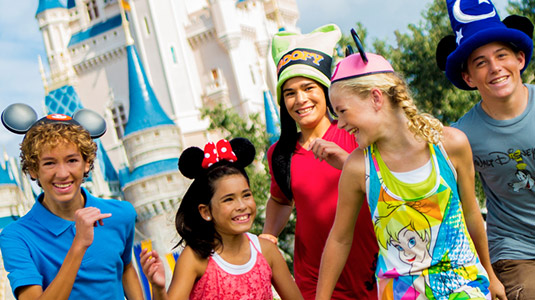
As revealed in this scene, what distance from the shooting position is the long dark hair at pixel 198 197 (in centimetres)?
288


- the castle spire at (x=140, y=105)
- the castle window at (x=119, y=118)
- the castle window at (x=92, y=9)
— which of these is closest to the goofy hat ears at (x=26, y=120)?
the castle spire at (x=140, y=105)

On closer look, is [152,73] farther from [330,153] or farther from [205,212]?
[330,153]

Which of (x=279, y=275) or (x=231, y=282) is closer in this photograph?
(x=231, y=282)

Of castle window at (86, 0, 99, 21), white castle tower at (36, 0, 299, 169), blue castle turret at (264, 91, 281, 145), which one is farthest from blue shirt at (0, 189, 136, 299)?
castle window at (86, 0, 99, 21)

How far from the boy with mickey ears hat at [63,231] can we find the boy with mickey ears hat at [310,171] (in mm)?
741

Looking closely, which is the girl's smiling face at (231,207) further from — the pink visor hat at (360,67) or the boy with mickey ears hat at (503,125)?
the boy with mickey ears hat at (503,125)

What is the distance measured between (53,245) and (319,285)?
41.4 inches

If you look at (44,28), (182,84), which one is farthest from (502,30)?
(44,28)

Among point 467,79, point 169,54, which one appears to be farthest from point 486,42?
point 169,54

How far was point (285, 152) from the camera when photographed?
3271mm

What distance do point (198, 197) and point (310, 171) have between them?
55 centimetres

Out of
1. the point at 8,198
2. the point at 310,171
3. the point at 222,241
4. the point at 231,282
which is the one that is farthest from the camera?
the point at 8,198

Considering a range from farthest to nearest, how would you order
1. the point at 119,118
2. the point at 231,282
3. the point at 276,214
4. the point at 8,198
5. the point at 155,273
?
the point at 119,118 → the point at 8,198 → the point at 276,214 → the point at 231,282 → the point at 155,273

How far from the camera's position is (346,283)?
9.75 ft
